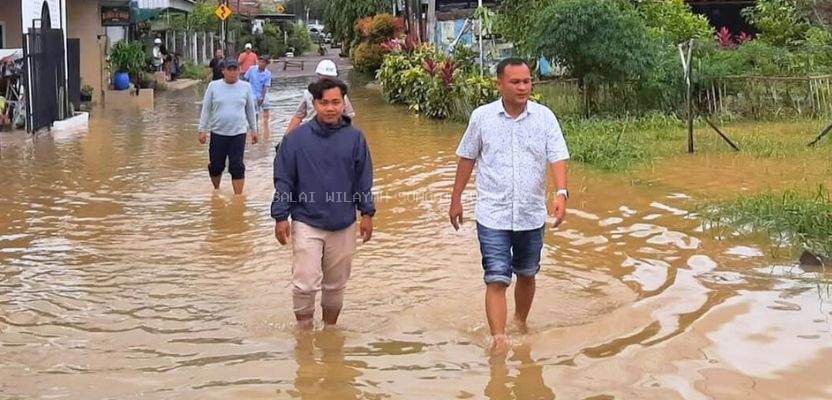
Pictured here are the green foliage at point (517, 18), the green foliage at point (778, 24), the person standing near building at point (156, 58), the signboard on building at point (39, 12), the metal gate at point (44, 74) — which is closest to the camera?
the metal gate at point (44, 74)

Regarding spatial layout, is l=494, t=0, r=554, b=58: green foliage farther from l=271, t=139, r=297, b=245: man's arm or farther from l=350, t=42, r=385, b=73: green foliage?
l=271, t=139, r=297, b=245: man's arm

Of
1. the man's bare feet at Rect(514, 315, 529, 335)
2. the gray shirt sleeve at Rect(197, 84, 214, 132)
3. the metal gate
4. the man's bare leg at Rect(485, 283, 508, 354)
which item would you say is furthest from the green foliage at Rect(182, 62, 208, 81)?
the man's bare leg at Rect(485, 283, 508, 354)

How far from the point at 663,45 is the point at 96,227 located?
12.4 metres

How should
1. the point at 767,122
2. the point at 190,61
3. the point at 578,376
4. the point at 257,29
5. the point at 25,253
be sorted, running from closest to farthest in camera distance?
the point at 578,376 < the point at 25,253 < the point at 767,122 < the point at 190,61 < the point at 257,29

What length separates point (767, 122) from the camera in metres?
17.5

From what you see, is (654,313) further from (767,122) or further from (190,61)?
(190,61)

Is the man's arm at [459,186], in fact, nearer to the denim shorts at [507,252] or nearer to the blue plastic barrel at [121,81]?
the denim shorts at [507,252]

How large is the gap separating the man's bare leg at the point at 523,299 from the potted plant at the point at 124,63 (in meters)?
22.7

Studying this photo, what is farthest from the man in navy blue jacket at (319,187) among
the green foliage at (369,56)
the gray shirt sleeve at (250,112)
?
the green foliage at (369,56)

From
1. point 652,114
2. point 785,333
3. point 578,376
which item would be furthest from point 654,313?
point 652,114

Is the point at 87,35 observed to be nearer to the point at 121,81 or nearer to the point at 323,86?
the point at 121,81

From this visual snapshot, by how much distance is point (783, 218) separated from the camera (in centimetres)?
850

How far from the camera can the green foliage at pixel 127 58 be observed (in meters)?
27.4

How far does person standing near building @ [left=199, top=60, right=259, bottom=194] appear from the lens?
10898 mm
